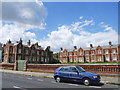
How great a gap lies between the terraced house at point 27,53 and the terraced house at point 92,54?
9040 mm

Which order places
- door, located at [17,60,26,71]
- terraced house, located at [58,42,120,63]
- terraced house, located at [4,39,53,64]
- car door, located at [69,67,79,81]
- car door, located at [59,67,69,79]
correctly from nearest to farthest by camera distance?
car door, located at [69,67,79,81], car door, located at [59,67,69,79], door, located at [17,60,26,71], terraced house, located at [4,39,53,64], terraced house, located at [58,42,120,63]

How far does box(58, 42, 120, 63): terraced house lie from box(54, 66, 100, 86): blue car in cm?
4320

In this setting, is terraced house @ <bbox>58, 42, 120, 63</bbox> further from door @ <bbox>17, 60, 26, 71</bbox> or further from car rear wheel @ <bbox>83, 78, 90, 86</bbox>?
car rear wheel @ <bbox>83, 78, 90, 86</bbox>

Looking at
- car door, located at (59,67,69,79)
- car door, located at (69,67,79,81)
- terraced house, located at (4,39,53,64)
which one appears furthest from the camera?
terraced house, located at (4,39,53,64)

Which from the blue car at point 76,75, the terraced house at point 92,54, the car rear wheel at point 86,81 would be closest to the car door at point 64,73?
the blue car at point 76,75

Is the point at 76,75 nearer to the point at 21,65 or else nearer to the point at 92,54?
the point at 21,65

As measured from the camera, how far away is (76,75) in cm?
1112

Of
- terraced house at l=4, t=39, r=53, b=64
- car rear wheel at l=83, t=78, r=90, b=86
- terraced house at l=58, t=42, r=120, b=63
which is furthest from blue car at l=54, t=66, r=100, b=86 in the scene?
terraced house at l=58, t=42, r=120, b=63

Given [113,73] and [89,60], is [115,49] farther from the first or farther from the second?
[113,73]

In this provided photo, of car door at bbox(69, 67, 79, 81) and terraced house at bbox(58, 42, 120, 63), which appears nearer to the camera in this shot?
car door at bbox(69, 67, 79, 81)

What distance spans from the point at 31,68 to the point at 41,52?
33.8 metres

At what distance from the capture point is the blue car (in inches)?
410

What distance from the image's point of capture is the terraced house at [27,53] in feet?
154

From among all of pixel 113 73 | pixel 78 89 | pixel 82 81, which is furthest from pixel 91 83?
pixel 113 73
